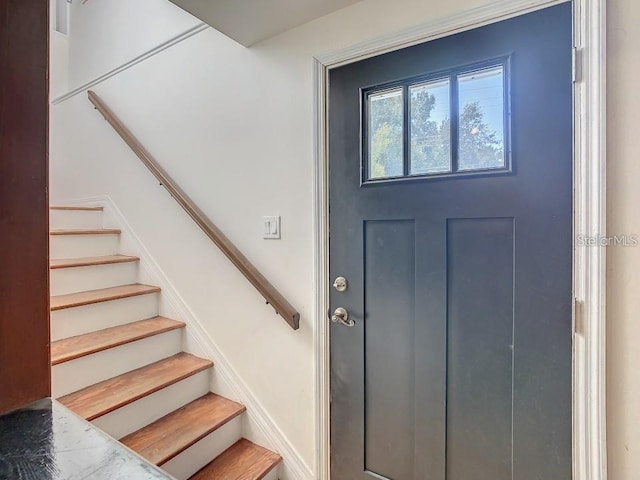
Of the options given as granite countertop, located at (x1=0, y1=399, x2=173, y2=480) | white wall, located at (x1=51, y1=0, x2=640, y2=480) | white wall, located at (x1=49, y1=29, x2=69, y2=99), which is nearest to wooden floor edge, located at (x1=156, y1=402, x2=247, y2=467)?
white wall, located at (x1=51, y1=0, x2=640, y2=480)

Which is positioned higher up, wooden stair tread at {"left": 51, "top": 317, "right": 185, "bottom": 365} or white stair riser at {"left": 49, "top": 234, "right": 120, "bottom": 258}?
white stair riser at {"left": 49, "top": 234, "right": 120, "bottom": 258}

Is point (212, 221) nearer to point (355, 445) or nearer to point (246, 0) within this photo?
point (246, 0)

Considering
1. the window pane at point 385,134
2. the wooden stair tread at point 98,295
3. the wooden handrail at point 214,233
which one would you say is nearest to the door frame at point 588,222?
the window pane at point 385,134

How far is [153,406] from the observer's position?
157 cm

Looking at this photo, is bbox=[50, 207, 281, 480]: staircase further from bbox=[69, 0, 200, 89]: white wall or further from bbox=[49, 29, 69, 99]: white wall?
bbox=[49, 29, 69, 99]: white wall

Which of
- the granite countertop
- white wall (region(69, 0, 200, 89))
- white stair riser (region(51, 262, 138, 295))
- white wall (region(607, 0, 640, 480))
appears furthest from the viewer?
white wall (region(69, 0, 200, 89))

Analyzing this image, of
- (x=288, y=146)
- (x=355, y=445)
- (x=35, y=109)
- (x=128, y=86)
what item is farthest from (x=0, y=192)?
(x=128, y=86)

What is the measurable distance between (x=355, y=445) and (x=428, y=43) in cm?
162

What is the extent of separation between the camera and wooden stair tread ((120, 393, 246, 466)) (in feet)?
4.55

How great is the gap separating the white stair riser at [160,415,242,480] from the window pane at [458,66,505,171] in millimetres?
1623

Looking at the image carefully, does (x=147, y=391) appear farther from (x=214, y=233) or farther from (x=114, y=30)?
(x=114, y=30)

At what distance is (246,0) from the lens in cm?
127

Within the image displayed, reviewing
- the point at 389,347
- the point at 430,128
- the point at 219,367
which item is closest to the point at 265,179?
the point at 430,128

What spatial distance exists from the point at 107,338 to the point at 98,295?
12.1 inches
